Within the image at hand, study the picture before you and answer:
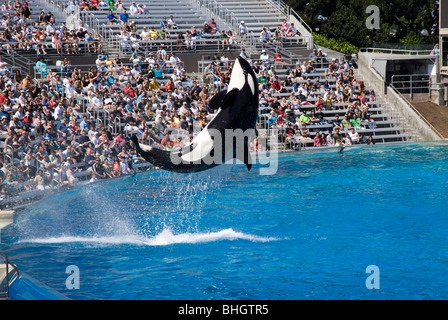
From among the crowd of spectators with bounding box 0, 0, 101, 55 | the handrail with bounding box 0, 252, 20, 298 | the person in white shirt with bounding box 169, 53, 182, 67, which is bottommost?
the handrail with bounding box 0, 252, 20, 298

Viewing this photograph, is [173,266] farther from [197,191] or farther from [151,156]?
[197,191]

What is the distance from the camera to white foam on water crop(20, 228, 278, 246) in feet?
39.9

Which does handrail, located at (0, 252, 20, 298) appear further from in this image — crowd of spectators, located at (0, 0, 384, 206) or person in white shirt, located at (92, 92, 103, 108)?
person in white shirt, located at (92, 92, 103, 108)

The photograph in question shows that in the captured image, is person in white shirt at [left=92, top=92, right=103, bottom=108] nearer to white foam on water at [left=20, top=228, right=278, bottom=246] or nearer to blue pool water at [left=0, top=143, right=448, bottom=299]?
blue pool water at [left=0, top=143, right=448, bottom=299]

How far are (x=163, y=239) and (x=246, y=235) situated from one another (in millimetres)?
1571

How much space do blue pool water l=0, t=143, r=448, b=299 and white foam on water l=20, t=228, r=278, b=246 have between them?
0.07 feet

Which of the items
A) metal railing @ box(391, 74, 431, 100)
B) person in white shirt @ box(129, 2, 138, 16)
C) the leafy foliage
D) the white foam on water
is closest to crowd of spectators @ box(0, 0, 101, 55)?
person in white shirt @ box(129, 2, 138, 16)

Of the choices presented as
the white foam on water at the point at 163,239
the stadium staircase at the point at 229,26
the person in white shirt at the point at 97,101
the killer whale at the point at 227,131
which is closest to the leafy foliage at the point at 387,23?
the stadium staircase at the point at 229,26

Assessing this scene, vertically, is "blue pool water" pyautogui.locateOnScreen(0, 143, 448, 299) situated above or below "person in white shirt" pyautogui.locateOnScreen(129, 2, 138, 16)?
below

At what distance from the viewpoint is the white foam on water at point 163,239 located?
39.9 feet

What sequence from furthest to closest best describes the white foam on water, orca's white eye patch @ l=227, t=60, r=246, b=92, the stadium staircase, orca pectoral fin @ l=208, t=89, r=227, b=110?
the stadium staircase, the white foam on water, orca pectoral fin @ l=208, t=89, r=227, b=110, orca's white eye patch @ l=227, t=60, r=246, b=92

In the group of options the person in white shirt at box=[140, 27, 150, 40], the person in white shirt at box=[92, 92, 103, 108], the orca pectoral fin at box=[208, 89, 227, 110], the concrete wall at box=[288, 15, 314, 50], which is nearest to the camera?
the orca pectoral fin at box=[208, 89, 227, 110]

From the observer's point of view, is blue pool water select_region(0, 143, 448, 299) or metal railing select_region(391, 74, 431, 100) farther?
metal railing select_region(391, 74, 431, 100)
